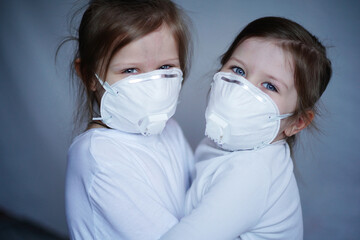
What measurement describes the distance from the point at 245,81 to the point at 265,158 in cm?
28

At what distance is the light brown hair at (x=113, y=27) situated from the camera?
894mm

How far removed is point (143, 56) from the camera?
0.90 metres

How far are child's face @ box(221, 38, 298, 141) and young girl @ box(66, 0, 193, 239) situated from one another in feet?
0.84

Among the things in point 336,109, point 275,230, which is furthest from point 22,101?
point 336,109

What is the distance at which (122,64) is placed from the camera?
890 mm

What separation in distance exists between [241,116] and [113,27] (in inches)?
20.9

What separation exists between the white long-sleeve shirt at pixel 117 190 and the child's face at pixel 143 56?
0.70 ft

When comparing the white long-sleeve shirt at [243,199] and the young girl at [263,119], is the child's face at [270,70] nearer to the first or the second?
the young girl at [263,119]

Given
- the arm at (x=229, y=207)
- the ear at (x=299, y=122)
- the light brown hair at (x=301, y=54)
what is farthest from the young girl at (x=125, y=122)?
the ear at (x=299, y=122)

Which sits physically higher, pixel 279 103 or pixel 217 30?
pixel 217 30

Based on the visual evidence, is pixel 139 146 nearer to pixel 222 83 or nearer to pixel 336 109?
pixel 222 83

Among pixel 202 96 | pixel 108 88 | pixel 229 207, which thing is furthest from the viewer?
pixel 202 96

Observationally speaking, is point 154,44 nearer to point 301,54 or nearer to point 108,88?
point 108,88

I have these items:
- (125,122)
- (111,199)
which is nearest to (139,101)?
(125,122)
